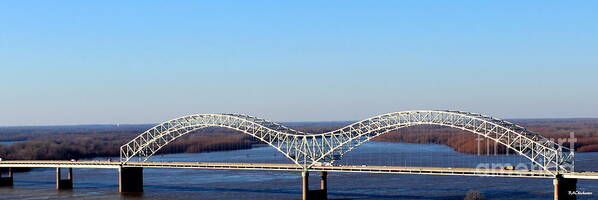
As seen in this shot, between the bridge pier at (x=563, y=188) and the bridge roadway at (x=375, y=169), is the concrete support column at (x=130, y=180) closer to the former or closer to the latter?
the bridge roadway at (x=375, y=169)

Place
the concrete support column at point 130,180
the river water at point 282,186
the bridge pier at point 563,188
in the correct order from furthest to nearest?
the concrete support column at point 130,180
the river water at point 282,186
the bridge pier at point 563,188

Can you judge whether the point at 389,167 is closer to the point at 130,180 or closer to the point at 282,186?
the point at 282,186

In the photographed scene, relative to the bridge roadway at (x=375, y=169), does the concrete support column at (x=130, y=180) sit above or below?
below

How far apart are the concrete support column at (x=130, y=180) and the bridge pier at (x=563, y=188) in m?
39.0

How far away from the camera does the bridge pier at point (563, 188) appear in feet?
202

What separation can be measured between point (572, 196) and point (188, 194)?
31552mm

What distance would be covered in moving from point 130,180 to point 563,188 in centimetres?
4135

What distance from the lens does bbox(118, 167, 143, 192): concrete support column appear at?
83188mm

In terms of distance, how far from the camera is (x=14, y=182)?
97625mm

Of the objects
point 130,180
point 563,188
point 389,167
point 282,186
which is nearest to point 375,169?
point 389,167

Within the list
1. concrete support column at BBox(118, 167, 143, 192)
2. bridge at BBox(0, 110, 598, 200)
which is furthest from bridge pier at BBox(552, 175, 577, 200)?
concrete support column at BBox(118, 167, 143, 192)

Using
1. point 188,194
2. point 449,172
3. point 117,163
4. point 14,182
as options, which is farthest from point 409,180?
point 14,182

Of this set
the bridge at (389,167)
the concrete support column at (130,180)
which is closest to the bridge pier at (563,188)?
the bridge at (389,167)

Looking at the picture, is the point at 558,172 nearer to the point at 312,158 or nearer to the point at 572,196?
the point at 572,196
